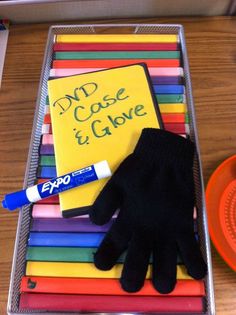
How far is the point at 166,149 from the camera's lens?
17.2 inches

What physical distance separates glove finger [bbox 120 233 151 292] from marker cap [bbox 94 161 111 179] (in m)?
0.08

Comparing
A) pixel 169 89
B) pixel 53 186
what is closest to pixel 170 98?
pixel 169 89

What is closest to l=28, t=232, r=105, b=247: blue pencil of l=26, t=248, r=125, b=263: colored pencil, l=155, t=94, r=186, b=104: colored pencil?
l=26, t=248, r=125, b=263: colored pencil

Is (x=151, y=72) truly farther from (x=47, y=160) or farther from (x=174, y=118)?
(x=47, y=160)

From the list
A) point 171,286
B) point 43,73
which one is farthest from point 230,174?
point 43,73

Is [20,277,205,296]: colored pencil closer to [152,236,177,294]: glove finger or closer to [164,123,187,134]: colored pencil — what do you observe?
[152,236,177,294]: glove finger

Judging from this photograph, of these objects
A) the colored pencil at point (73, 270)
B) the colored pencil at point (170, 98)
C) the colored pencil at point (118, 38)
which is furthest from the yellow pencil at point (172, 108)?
the colored pencil at point (73, 270)

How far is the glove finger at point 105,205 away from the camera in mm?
431

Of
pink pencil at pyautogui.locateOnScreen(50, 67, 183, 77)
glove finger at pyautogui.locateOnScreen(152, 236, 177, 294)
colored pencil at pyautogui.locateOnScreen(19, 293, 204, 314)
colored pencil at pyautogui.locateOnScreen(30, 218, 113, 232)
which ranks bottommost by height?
colored pencil at pyautogui.locateOnScreen(19, 293, 204, 314)

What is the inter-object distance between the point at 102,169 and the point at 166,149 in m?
0.09

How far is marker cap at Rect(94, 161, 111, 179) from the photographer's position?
0.44 m

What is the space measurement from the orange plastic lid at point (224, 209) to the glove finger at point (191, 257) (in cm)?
8

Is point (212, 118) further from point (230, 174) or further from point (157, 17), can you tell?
point (157, 17)

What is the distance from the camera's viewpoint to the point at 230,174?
54cm
